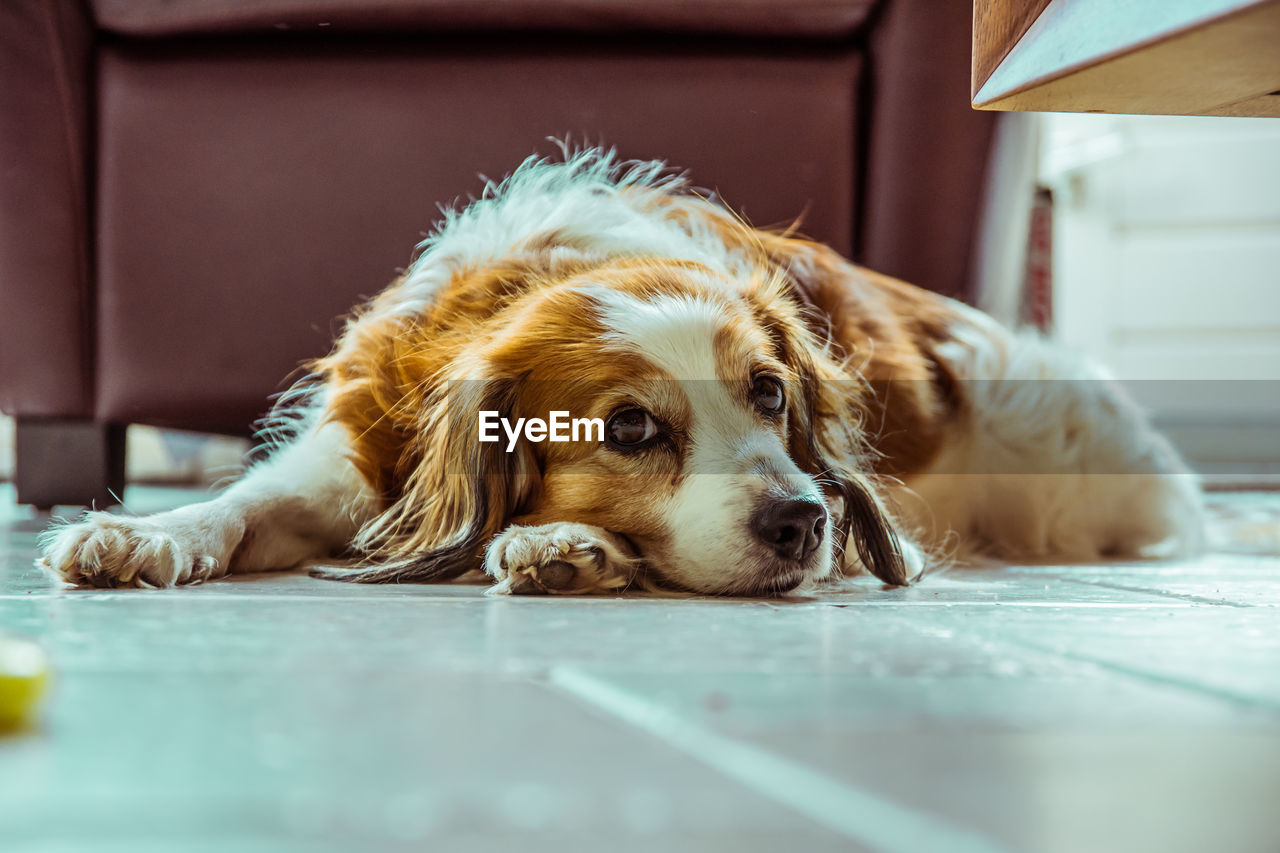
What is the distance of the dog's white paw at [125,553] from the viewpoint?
1.34m

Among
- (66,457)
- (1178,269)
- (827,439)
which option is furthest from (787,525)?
(1178,269)

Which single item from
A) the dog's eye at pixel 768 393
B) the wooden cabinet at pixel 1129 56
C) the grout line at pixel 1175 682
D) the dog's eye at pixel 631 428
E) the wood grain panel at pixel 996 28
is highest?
the wood grain panel at pixel 996 28

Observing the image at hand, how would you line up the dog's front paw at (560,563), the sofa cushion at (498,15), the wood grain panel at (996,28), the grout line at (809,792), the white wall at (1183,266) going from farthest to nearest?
the white wall at (1183,266)
the sofa cushion at (498,15)
the dog's front paw at (560,563)
the wood grain panel at (996,28)
the grout line at (809,792)

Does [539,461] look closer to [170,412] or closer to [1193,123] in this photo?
[170,412]

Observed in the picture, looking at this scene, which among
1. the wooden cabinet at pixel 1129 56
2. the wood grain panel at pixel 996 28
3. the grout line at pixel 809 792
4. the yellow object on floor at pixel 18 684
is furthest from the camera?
the wood grain panel at pixel 996 28

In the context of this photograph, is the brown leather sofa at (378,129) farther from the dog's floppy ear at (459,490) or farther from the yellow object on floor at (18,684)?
the yellow object on floor at (18,684)

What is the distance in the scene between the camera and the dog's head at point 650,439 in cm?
147

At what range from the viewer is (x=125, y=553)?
1375 millimetres

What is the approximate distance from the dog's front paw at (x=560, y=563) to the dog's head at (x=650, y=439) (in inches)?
2.8

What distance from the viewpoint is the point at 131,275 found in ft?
7.80

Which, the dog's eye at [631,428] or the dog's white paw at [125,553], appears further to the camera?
the dog's eye at [631,428]

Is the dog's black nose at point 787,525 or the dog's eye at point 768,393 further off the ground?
the dog's eye at point 768,393

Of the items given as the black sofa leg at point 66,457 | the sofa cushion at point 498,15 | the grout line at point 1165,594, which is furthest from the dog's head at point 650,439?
the black sofa leg at point 66,457

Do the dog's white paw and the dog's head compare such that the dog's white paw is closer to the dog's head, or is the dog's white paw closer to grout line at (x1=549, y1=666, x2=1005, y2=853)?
the dog's head
